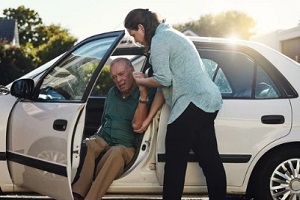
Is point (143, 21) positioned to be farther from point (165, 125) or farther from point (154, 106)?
point (165, 125)

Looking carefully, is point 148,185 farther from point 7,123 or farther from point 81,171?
point 7,123

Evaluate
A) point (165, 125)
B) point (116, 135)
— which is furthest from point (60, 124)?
point (165, 125)

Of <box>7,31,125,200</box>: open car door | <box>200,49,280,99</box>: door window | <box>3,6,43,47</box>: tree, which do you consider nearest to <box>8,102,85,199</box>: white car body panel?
<box>7,31,125,200</box>: open car door

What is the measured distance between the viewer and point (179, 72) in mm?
4172

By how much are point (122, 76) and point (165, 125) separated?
0.56 m

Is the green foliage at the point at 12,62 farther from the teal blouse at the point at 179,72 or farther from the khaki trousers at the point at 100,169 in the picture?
the teal blouse at the point at 179,72

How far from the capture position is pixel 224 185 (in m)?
4.39

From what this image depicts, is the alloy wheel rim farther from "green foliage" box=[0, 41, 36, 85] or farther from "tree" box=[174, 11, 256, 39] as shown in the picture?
"tree" box=[174, 11, 256, 39]

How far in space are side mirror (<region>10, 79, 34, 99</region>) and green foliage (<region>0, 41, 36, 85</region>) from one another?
80.2 feet

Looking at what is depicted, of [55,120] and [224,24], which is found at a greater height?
[55,120]

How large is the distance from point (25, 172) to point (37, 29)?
64676 millimetres

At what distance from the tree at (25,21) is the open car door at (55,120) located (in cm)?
6375

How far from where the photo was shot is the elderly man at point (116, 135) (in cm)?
450

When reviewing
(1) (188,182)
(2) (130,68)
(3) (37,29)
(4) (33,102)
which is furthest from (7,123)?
Result: (3) (37,29)
